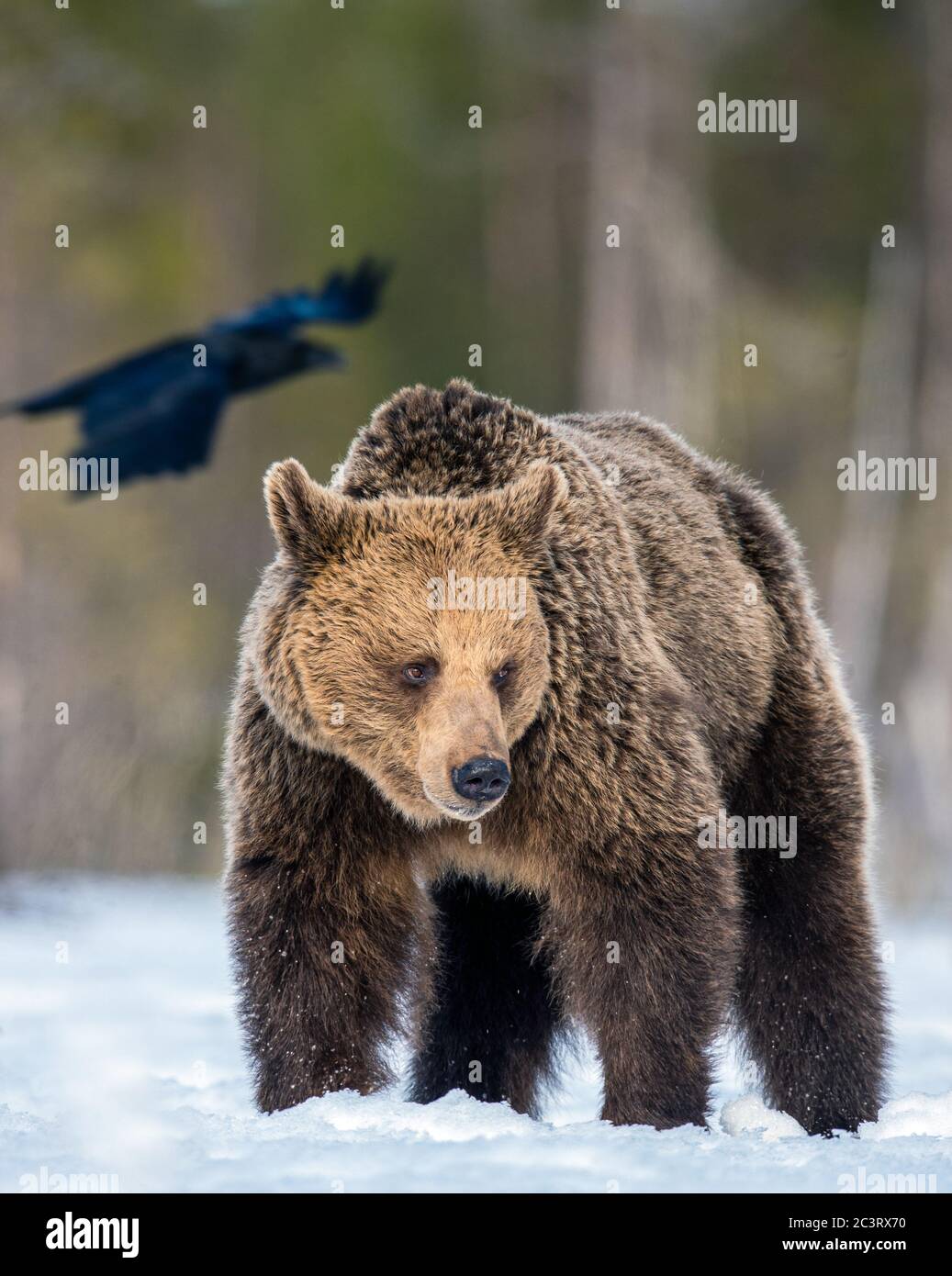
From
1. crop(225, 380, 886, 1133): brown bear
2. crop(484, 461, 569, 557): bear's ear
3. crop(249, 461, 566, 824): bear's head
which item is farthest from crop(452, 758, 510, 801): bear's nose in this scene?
crop(484, 461, 569, 557): bear's ear

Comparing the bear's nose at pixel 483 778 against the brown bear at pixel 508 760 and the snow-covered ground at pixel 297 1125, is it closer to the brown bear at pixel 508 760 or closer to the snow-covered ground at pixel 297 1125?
the brown bear at pixel 508 760

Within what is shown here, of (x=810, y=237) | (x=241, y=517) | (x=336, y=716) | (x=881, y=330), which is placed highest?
(x=810, y=237)

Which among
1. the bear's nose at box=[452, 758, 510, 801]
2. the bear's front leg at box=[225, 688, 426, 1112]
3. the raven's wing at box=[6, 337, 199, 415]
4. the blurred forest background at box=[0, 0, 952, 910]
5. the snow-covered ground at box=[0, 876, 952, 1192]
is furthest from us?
the blurred forest background at box=[0, 0, 952, 910]

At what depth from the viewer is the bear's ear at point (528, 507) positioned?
15.5ft

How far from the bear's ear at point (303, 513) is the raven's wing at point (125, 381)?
14.7ft

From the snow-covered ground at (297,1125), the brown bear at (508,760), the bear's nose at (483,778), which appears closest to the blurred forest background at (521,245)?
the snow-covered ground at (297,1125)

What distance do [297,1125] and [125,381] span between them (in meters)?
5.55

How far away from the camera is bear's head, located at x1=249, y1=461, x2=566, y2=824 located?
4566 mm

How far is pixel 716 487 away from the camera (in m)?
5.83

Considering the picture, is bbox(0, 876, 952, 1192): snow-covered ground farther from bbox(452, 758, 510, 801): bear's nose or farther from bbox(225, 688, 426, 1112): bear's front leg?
bbox(452, 758, 510, 801): bear's nose

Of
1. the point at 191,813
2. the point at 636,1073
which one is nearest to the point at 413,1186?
the point at 636,1073

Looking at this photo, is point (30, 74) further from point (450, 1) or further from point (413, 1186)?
point (413, 1186)

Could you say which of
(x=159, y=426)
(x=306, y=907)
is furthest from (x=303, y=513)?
(x=159, y=426)

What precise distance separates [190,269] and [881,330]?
8358 mm
